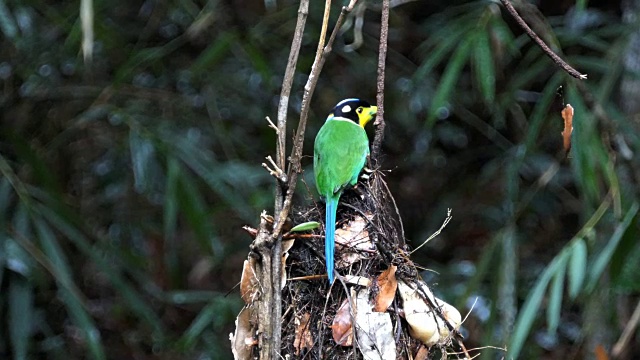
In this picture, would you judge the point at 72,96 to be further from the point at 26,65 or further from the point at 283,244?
the point at 283,244

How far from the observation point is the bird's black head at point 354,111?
108 inches

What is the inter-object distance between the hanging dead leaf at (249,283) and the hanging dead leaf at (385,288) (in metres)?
0.24

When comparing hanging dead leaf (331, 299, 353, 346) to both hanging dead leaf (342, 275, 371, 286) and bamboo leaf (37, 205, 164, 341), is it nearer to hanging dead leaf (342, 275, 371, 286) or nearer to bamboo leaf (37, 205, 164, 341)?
hanging dead leaf (342, 275, 371, 286)

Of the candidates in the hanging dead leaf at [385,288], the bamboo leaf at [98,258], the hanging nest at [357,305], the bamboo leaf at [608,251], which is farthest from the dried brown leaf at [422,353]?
the bamboo leaf at [98,258]

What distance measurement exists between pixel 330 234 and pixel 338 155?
47cm

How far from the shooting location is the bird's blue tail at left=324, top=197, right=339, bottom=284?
1.84 m

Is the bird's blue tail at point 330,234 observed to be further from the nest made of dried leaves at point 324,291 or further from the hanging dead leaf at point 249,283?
the hanging dead leaf at point 249,283

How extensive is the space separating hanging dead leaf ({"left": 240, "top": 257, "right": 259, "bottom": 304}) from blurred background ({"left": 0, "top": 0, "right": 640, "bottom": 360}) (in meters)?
1.33

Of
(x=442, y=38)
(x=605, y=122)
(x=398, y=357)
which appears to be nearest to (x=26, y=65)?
(x=442, y=38)

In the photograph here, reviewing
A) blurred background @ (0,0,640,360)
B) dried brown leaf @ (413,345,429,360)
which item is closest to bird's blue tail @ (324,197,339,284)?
dried brown leaf @ (413,345,429,360)

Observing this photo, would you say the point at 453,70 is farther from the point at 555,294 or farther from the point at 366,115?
the point at 555,294

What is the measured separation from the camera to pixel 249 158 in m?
4.18

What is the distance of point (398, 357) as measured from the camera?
1831 millimetres

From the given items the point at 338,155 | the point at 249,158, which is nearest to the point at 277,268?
the point at 338,155
